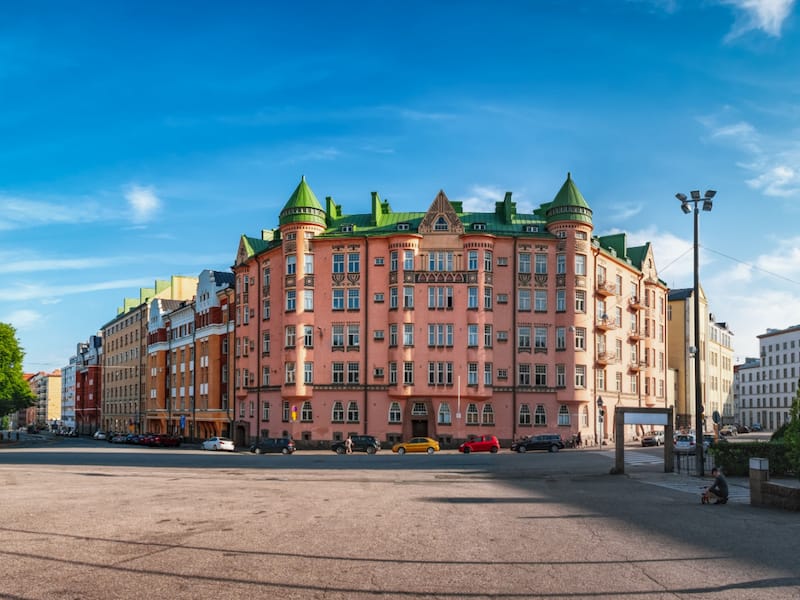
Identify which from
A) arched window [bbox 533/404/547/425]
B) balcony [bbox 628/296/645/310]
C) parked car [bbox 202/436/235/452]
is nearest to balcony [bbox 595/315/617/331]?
balcony [bbox 628/296/645/310]

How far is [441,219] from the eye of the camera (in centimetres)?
6394

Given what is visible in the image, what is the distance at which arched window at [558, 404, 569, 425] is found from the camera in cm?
6350

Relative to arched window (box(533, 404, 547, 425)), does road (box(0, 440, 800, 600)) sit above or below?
above

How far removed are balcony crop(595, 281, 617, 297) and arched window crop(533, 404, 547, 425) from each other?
13.1m

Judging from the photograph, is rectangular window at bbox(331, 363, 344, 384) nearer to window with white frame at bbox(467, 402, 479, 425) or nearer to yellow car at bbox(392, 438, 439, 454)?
yellow car at bbox(392, 438, 439, 454)

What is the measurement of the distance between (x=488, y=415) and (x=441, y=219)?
58.3 ft

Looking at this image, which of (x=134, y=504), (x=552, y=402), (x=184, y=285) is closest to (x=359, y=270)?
(x=552, y=402)

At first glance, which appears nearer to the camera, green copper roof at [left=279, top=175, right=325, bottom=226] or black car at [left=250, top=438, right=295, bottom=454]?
black car at [left=250, top=438, right=295, bottom=454]

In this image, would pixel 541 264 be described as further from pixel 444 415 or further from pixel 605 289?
pixel 444 415

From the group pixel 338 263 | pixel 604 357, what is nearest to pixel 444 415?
pixel 338 263

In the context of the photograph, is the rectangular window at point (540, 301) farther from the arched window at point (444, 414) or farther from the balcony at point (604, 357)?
the arched window at point (444, 414)

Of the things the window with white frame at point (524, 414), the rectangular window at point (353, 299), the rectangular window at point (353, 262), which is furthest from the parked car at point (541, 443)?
the rectangular window at point (353, 262)

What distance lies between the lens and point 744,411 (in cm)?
16225

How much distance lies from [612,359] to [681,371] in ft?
98.8
